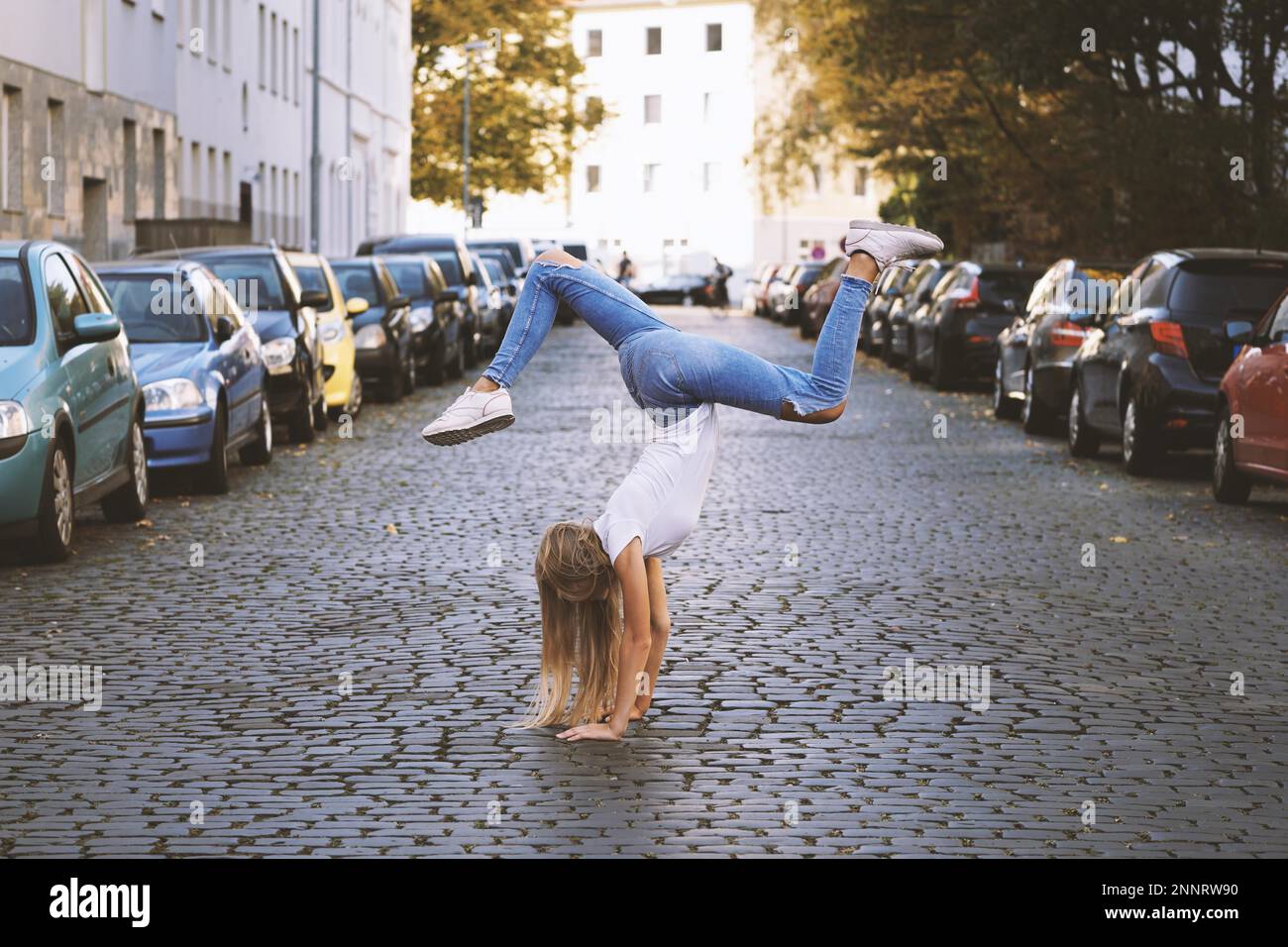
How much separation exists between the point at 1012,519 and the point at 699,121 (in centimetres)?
9705

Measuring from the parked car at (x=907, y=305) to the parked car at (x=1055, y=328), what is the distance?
861 cm

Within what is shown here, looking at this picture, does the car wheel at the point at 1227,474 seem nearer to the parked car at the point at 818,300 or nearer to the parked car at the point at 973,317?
the parked car at the point at 973,317

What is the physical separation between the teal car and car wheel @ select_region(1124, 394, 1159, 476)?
7419mm

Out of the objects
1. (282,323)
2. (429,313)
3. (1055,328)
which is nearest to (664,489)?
(282,323)

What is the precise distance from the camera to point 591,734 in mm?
7699

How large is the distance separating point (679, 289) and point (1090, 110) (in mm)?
58712

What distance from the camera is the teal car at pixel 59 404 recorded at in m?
12.1

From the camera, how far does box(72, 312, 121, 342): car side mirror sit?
13148 mm

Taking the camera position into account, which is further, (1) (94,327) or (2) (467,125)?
(2) (467,125)

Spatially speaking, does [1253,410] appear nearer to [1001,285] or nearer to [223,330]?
[223,330]

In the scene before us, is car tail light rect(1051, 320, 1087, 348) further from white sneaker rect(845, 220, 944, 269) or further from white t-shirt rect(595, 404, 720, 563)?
white sneaker rect(845, 220, 944, 269)

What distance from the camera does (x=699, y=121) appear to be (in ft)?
364

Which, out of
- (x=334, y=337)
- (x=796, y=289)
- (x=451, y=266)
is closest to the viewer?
(x=334, y=337)
